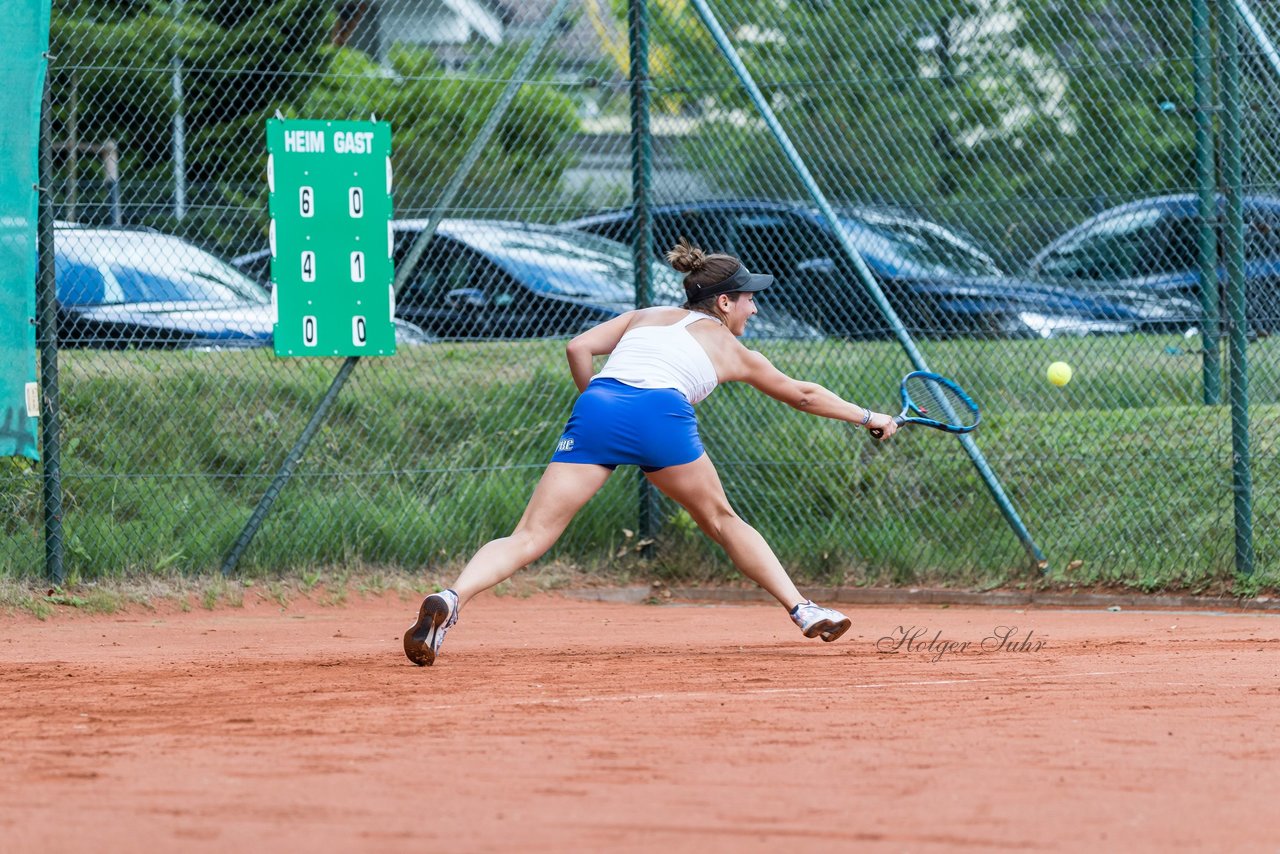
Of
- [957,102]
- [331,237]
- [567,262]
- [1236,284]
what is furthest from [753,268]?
[1236,284]

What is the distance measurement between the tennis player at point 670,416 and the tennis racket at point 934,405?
0.40 m

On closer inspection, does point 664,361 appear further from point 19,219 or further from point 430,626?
point 19,219

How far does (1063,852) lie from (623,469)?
6277 mm

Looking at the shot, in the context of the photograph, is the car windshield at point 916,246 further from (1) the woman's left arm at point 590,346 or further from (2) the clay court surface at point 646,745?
(1) the woman's left arm at point 590,346

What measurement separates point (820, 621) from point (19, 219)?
4413 mm

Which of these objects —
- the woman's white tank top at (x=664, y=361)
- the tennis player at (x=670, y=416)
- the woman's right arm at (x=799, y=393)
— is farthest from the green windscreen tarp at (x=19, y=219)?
the woman's right arm at (x=799, y=393)

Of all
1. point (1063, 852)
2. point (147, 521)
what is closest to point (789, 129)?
point (147, 521)

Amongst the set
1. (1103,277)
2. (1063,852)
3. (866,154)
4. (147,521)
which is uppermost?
(866,154)

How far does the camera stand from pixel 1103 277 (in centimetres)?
823

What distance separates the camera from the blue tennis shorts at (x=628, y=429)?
5953 millimetres

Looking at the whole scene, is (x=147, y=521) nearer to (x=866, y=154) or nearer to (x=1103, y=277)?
(x=866, y=154)

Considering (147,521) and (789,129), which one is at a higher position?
(789,129)

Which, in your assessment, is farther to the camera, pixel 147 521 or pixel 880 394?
pixel 880 394

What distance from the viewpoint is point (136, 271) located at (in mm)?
8062
